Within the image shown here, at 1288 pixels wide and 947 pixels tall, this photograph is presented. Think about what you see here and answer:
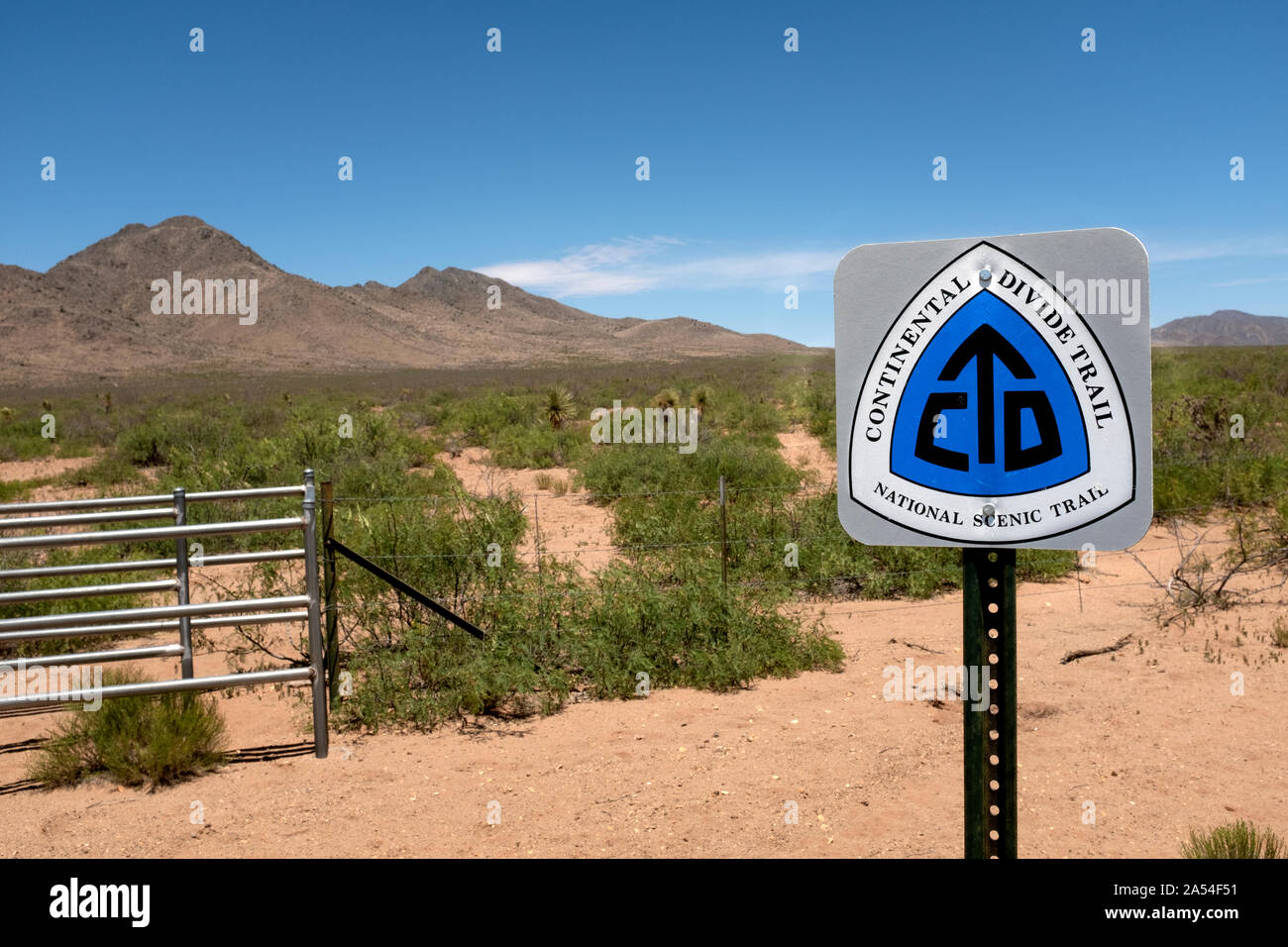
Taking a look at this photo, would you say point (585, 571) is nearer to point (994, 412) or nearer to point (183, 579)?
point (183, 579)

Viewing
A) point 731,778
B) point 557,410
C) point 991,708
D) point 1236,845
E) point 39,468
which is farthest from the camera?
point 557,410

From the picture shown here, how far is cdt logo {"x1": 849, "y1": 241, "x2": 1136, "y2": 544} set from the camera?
171 cm

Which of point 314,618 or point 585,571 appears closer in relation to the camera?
point 314,618

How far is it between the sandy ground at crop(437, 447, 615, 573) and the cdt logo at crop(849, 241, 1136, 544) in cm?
599

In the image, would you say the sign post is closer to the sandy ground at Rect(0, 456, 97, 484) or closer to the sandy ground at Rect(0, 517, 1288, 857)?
the sandy ground at Rect(0, 517, 1288, 857)

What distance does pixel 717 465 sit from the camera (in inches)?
593

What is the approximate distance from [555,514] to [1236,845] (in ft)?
36.7

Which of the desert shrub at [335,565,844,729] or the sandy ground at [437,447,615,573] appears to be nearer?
the desert shrub at [335,565,844,729]

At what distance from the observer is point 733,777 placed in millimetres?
5266

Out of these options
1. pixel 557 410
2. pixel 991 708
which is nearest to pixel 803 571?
pixel 991 708

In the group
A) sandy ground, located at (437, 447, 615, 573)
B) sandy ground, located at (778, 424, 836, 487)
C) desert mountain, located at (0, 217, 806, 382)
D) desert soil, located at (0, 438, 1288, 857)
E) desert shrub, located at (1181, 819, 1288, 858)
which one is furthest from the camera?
desert mountain, located at (0, 217, 806, 382)

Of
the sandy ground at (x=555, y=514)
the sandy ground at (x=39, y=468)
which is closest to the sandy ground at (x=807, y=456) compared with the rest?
the sandy ground at (x=555, y=514)

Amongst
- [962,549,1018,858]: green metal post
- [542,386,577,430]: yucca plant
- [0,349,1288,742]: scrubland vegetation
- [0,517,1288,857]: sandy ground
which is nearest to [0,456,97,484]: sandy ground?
[0,349,1288,742]: scrubland vegetation
